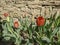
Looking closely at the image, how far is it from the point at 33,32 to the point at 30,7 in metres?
0.80

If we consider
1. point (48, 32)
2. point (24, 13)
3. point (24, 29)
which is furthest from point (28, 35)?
point (24, 13)

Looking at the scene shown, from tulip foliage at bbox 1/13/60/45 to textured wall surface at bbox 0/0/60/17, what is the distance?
0.52 metres

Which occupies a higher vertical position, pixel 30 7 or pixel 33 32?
pixel 30 7

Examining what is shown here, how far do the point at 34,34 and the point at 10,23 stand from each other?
37cm

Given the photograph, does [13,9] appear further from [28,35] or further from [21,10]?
[28,35]

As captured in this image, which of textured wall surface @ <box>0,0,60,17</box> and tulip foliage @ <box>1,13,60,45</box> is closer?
tulip foliage @ <box>1,13,60,45</box>

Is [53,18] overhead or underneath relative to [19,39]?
overhead

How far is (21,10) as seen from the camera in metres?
3.84

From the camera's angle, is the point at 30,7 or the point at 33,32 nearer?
the point at 33,32

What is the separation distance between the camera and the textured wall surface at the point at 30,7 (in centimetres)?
378

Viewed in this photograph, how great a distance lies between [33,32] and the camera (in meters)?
3.11

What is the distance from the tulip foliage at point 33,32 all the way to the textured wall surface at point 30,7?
1.69 feet

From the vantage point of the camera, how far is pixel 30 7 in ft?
12.6

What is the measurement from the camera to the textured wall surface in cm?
Result: 378
